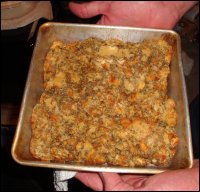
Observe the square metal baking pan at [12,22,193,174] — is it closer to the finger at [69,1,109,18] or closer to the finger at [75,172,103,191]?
the finger at [75,172,103,191]

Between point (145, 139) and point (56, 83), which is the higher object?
point (56, 83)

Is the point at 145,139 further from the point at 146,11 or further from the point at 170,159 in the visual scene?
the point at 146,11

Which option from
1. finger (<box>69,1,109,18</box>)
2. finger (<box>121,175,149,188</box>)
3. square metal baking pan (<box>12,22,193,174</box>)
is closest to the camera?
square metal baking pan (<box>12,22,193,174</box>)

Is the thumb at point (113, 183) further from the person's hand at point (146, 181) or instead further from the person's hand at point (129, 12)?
the person's hand at point (129, 12)

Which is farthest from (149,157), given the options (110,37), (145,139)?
(110,37)

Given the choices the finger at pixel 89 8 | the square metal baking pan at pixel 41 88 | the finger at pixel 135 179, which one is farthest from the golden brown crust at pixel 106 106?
the finger at pixel 89 8

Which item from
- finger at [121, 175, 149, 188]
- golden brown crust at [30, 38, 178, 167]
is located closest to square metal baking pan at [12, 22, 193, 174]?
golden brown crust at [30, 38, 178, 167]
